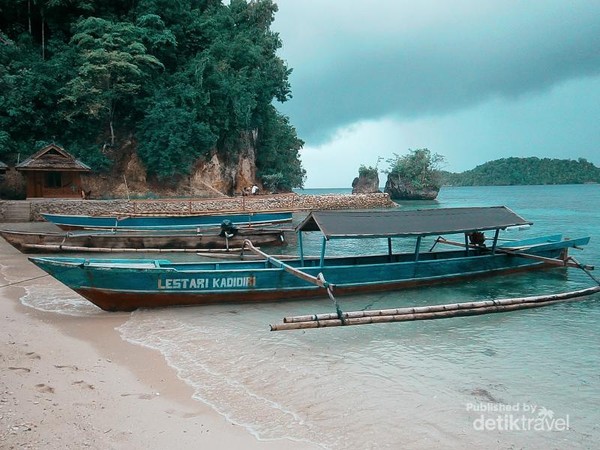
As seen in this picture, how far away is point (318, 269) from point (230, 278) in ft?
7.62

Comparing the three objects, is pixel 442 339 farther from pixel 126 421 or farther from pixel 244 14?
pixel 244 14

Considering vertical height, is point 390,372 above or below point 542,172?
below

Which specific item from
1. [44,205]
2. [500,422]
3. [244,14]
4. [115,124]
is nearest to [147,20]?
[115,124]

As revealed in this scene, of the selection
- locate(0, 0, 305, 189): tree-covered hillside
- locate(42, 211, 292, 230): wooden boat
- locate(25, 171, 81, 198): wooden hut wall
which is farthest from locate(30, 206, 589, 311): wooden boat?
locate(0, 0, 305, 189): tree-covered hillside

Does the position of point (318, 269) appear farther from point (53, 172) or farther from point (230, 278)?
point (53, 172)

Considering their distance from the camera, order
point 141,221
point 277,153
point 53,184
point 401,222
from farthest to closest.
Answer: point 277,153
point 53,184
point 141,221
point 401,222

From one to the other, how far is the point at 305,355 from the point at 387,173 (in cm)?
6959

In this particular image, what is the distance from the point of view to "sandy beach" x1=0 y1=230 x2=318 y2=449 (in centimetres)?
495

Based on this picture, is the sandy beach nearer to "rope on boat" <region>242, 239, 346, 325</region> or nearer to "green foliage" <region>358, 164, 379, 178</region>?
"rope on boat" <region>242, 239, 346, 325</region>

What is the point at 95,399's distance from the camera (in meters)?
5.84

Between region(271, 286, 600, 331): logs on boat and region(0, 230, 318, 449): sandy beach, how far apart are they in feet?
7.58

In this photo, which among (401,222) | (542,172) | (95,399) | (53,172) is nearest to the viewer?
(95,399)

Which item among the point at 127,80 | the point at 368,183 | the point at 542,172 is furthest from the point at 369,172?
the point at 542,172

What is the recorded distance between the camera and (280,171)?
48.3 meters
